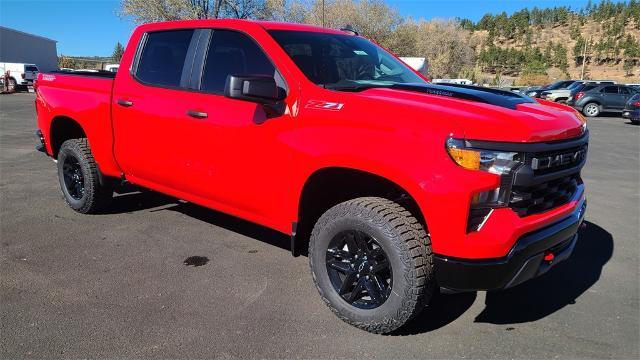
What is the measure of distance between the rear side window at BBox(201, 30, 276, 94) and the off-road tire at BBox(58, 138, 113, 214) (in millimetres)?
1912

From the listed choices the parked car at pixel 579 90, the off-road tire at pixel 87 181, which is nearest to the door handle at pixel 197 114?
the off-road tire at pixel 87 181

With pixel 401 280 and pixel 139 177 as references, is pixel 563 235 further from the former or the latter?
pixel 139 177

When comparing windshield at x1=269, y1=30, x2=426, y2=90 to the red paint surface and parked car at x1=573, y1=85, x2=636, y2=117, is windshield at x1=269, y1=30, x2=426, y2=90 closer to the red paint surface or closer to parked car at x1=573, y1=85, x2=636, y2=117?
the red paint surface

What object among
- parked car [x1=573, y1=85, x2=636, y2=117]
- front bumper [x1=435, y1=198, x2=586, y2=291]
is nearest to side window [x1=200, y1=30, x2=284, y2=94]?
front bumper [x1=435, y1=198, x2=586, y2=291]

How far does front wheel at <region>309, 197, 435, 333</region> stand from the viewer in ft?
8.79

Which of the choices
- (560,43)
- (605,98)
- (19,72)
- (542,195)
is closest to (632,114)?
Result: (605,98)

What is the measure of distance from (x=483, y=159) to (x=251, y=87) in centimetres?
142

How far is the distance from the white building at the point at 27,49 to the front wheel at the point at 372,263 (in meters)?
48.6

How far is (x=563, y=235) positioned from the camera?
2816 mm

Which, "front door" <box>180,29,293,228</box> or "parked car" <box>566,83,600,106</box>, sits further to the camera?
"parked car" <box>566,83,600,106</box>

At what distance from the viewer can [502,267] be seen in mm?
2494

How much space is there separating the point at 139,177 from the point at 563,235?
11.4 feet

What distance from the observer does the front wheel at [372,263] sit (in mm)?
2680

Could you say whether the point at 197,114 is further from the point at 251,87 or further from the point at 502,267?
the point at 502,267
